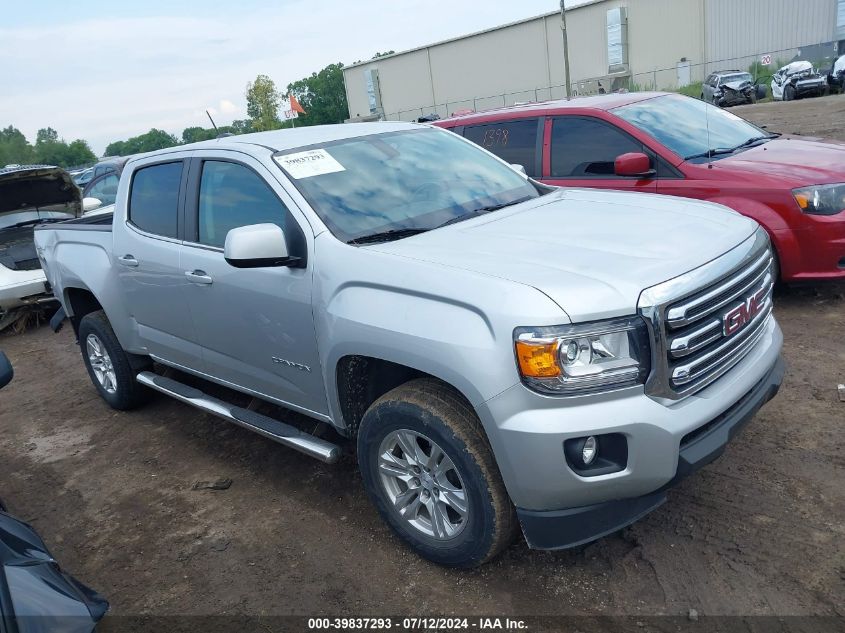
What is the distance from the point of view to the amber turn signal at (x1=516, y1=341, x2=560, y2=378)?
2.49 metres

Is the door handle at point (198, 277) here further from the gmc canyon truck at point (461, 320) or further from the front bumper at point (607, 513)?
the front bumper at point (607, 513)

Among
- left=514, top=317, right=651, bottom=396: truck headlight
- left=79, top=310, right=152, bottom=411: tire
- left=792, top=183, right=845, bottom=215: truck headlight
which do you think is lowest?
left=79, top=310, right=152, bottom=411: tire

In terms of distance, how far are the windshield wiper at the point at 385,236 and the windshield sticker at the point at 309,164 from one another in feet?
1.74

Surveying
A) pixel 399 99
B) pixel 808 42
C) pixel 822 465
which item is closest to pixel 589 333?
pixel 822 465

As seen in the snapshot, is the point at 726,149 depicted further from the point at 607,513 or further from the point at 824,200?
the point at 607,513

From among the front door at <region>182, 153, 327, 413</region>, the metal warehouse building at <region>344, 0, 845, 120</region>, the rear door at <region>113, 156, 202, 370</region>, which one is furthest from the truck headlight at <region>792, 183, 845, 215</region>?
the metal warehouse building at <region>344, 0, 845, 120</region>

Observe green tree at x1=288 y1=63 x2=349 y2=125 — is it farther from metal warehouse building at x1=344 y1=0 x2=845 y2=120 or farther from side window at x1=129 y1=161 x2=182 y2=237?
side window at x1=129 y1=161 x2=182 y2=237

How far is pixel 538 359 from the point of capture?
2498mm

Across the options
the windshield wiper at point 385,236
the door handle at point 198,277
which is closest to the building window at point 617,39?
the door handle at point 198,277

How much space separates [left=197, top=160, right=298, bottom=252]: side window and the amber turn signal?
1.39 metres

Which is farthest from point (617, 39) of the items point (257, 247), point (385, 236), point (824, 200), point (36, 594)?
point (36, 594)

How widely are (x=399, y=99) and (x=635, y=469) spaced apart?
2350 inches

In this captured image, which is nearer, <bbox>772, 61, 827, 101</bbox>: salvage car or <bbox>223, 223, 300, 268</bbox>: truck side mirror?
<bbox>223, 223, 300, 268</bbox>: truck side mirror

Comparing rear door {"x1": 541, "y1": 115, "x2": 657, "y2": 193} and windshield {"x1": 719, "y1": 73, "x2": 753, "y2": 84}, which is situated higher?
rear door {"x1": 541, "y1": 115, "x2": 657, "y2": 193}
